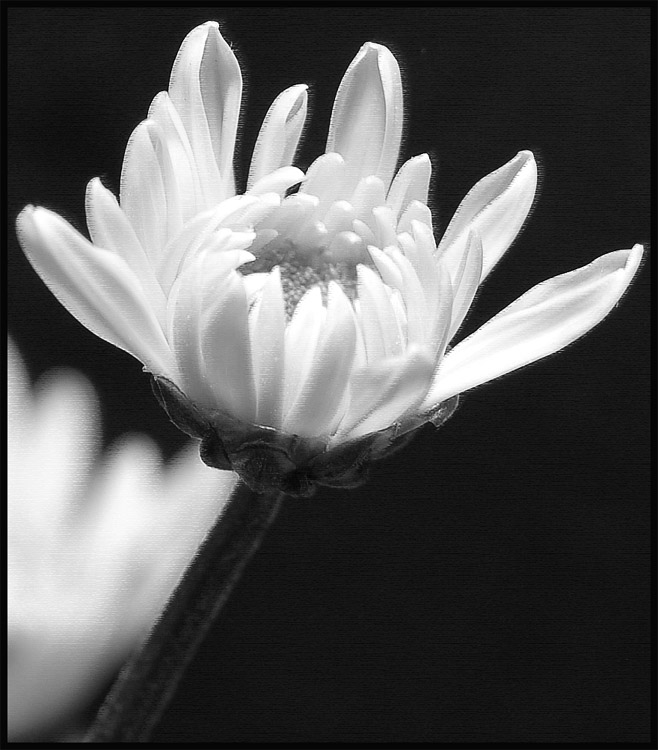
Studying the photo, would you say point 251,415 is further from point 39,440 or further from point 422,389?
point 39,440

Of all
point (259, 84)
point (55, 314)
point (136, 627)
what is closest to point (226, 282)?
point (136, 627)

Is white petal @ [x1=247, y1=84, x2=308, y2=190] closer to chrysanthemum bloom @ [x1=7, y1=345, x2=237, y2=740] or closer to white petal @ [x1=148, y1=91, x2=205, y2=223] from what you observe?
white petal @ [x1=148, y1=91, x2=205, y2=223]

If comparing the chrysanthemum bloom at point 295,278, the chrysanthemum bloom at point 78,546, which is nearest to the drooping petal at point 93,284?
the chrysanthemum bloom at point 295,278

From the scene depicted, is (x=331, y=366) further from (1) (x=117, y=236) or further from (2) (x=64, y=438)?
(2) (x=64, y=438)

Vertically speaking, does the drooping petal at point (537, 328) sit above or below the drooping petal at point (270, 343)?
above

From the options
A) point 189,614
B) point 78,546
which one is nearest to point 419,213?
point 189,614

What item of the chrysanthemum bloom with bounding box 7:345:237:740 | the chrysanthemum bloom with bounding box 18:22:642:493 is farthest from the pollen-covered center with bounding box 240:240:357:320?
the chrysanthemum bloom with bounding box 7:345:237:740

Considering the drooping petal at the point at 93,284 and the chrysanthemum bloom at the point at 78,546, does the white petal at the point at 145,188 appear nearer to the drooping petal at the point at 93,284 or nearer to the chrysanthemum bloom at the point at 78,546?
the drooping petal at the point at 93,284
